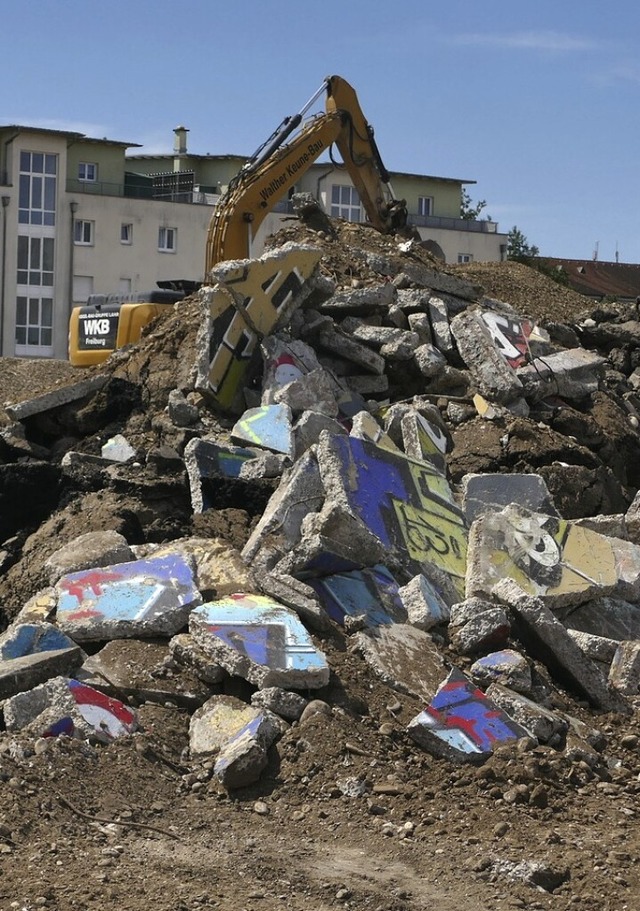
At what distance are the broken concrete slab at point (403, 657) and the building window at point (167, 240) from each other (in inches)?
1376

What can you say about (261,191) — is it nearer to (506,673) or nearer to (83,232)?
(506,673)

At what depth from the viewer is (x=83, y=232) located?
134 ft

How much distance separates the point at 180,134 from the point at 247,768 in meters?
41.1

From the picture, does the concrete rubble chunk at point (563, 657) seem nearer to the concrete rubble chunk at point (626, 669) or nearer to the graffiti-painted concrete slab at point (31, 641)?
the concrete rubble chunk at point (626, 669)

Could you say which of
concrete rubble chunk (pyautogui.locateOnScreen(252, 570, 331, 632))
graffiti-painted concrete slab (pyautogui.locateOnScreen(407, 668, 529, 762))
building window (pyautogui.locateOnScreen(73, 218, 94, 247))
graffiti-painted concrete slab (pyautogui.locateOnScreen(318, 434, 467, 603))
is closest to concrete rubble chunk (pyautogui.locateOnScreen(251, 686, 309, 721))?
graffiti-painted concrete slab (pyautogui.locateOnScreen(407, 668, 529, 762))

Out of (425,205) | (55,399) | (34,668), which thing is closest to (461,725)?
(34,668)

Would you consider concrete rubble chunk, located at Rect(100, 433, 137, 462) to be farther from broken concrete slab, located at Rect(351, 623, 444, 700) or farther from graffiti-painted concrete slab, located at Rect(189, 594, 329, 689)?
broken concrete slab, located at Rect(351, 623, 444, 700)

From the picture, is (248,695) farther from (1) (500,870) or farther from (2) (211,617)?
(1) (500,870)

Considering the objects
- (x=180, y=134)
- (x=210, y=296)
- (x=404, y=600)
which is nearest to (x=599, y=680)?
(x=404, y=600)

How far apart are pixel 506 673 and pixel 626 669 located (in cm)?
101

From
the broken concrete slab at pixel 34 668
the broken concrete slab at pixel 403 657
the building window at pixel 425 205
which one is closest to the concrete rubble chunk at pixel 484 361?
the broken concrete slab at pixel 403 657

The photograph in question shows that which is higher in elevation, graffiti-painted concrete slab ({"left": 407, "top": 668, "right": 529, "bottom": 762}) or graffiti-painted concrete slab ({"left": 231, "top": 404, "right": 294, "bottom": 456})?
graffiti-painted concrete slab ({"left": 231, "top": 404, "right": 294, "bottom": 456})

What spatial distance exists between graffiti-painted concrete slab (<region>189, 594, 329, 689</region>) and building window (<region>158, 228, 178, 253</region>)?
3516cm

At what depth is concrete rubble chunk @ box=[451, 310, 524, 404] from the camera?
11.8 m
